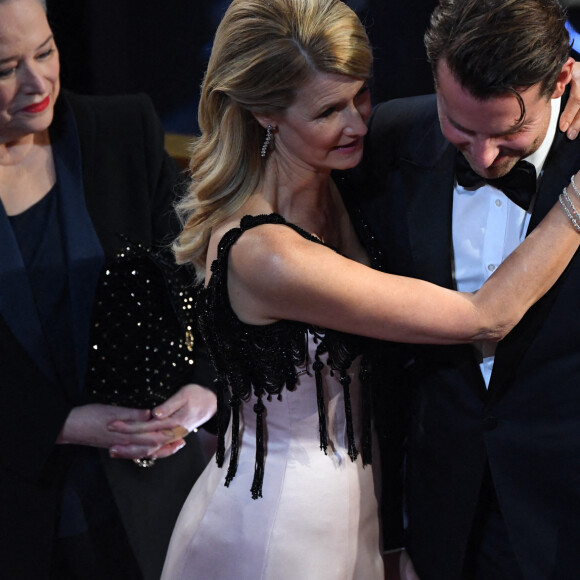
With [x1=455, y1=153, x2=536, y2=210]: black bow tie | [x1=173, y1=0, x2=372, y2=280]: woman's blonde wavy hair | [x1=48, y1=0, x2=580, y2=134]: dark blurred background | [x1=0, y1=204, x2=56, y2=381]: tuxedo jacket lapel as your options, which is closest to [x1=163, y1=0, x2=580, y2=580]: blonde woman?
[x1=173, y1=0, x2=372, y2=280]: woman's blonde wavy hair

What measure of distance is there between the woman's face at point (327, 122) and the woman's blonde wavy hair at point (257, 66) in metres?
0.02

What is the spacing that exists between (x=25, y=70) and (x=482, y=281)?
118 cm

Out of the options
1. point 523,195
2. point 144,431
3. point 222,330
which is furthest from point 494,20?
point 144,431

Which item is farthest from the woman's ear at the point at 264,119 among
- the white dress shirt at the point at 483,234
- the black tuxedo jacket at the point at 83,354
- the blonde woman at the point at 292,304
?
the black tuxedo jacket at the point at 83,354

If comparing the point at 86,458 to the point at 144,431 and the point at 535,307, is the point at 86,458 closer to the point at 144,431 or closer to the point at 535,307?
the point at 144,431

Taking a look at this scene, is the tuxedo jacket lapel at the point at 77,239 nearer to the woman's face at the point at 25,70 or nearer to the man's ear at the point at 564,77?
the woman's face at the point at 25,70

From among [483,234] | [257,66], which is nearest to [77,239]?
[257,66]

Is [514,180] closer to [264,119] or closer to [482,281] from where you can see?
[482,281]

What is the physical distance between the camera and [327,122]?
189 centimetres

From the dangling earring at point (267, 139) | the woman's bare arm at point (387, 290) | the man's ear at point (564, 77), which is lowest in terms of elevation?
the woman's bare arm at point (387, 290)

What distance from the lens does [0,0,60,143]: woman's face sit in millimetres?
2076

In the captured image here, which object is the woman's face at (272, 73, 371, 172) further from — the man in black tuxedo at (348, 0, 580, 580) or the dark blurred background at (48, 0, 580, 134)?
the dark blurred background at (48, 0, 580, 134)

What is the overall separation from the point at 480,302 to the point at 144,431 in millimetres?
977

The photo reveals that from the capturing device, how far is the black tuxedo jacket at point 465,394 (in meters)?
1.79
